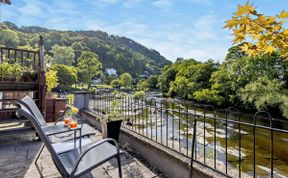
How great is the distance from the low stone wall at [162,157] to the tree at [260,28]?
124 cm

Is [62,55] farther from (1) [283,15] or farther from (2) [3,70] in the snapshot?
(1) [283,15]

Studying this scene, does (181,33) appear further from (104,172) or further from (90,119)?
(104,172)

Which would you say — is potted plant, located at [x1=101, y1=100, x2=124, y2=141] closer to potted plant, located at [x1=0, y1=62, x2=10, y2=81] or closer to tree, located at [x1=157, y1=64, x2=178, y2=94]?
potted plant, located at [x1=0, y1=62, x2=10, y2=81]

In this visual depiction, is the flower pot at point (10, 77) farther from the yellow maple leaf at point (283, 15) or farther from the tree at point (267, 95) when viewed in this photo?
the tree at point (267, 95)

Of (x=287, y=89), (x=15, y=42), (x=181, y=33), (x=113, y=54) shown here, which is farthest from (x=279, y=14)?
(x=113, y=54)

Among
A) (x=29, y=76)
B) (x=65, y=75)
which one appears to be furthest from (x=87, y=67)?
(x=29, y=76)

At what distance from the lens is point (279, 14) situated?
1062 mm

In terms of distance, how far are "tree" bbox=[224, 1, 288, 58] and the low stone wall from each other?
4.05ft

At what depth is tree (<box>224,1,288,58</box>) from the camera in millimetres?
1025

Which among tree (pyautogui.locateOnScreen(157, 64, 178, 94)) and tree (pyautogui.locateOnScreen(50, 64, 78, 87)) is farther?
tree (pyautogui.locateOnScreen(157, 64, 178, 94))

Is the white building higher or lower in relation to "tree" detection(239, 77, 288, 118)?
higher

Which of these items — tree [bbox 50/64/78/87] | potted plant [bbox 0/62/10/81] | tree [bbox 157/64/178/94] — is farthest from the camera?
tree [bbox 157/64/178/94]

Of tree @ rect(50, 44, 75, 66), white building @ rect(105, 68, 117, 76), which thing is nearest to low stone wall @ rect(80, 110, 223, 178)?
tree @ rect(50, 44, 75, 66)

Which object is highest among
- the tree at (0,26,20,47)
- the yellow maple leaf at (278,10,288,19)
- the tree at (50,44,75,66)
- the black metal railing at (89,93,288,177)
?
the tree at (0,26,20,47)
